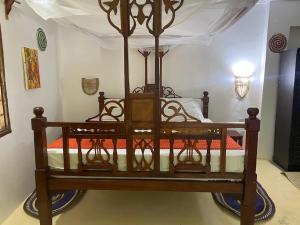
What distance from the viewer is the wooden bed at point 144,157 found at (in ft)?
5.90

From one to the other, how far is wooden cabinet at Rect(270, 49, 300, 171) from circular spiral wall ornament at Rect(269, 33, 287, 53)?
105 mm

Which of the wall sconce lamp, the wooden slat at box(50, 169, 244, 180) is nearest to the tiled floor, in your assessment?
the wooden slat at box(50, 169, 244, 180)

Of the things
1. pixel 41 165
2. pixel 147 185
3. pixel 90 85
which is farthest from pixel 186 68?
pixel 41 165

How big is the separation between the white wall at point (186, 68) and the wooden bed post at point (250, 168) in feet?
7.31

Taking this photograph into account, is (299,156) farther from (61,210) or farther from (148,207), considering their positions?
(61,210)

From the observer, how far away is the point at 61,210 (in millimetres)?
2465

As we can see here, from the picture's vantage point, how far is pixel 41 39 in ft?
10.5

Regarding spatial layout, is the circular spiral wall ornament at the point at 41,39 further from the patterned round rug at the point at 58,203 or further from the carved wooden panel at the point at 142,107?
the carved wooden panel at the point at 142,107

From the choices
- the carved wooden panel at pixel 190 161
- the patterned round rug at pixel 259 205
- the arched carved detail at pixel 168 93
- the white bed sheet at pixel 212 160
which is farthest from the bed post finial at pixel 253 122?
the arched carved detail at pixel 168 93

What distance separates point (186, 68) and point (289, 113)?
1.57m

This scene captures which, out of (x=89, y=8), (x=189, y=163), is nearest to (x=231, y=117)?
(x=189, y=163)

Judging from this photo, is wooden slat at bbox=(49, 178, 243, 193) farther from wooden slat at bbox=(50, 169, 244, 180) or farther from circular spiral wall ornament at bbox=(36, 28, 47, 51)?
circular spiral wall ornament at bbox=(36, 28, 47, 51)

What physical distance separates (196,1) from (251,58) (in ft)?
7.79

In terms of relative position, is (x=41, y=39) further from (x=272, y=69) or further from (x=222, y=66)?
(x=272, y=69)
